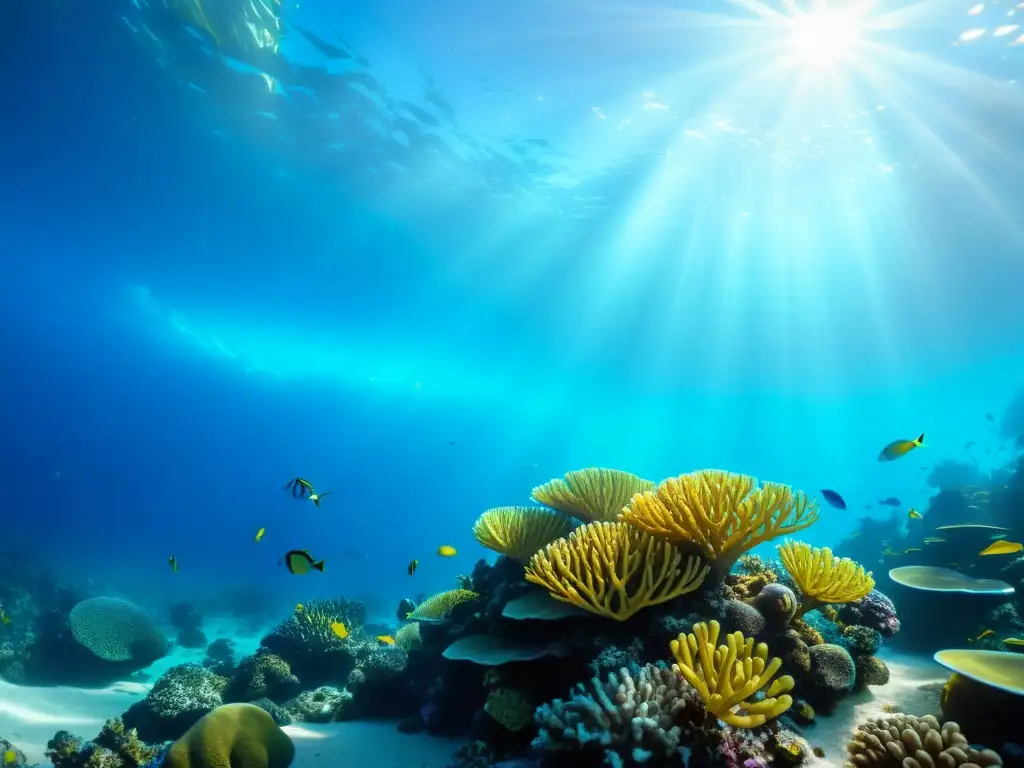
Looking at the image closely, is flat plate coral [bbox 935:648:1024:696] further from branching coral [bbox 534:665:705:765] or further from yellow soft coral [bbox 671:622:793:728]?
branching coral [bbox 534:665:705:765]

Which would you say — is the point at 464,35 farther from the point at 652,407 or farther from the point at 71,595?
the point at 652,407

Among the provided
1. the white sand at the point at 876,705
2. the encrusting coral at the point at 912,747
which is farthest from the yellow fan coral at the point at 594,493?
the encrusting coral at the point at 912,747

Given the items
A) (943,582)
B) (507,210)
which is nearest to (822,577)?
(943,582)

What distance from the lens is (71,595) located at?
2186cm

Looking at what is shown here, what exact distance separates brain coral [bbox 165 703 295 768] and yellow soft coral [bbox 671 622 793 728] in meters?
4.68

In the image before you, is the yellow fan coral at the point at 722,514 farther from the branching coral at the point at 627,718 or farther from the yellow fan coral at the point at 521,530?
the yellow fan coral at the point at 521,530

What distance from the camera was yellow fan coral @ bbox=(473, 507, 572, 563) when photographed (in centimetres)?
561

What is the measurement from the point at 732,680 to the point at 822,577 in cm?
214

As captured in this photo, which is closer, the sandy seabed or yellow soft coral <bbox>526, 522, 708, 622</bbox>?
yellow soft coral <bbox>526, 522, 708, 622</bbox>

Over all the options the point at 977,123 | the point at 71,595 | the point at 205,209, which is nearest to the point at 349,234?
the point at 205,209

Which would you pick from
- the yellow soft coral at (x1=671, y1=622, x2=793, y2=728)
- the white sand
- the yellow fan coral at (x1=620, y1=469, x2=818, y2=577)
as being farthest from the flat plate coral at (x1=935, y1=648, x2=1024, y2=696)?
the yellow soft coral at (x1=671, y1=622, x2=793, y2=728)

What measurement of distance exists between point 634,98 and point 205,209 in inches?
779

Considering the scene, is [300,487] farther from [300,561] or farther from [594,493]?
[594,493]

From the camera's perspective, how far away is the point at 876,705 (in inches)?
172
